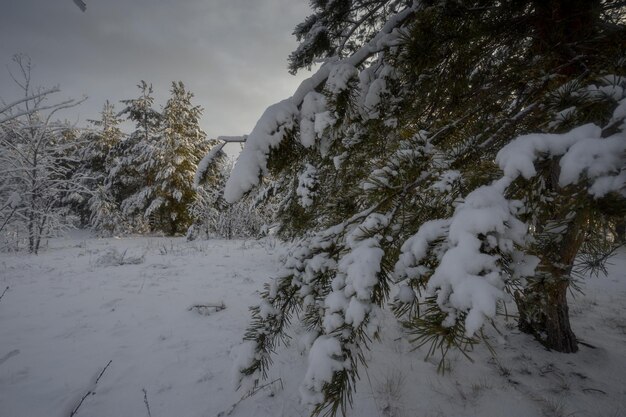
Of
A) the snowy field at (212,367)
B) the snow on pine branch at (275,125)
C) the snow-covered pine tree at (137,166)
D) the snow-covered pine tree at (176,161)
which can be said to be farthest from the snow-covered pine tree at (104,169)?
the snow on pine branch at (275,125)

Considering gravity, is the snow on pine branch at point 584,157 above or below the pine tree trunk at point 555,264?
above

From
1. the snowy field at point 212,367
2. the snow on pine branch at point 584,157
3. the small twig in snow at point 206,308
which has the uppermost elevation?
the snow on pine branch at point 584,157

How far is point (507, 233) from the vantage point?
0.70 m

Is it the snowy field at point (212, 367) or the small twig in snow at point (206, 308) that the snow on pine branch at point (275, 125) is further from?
the small twig in snow at point (206, 308)

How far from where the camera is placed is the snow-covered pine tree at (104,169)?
17.9 metres

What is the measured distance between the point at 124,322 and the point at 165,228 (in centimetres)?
1649

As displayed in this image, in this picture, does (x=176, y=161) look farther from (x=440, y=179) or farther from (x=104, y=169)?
(x=440, y=179)

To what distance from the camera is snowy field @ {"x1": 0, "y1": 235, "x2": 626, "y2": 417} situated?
2385mm

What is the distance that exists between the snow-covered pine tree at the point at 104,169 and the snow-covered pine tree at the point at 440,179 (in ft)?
64.9

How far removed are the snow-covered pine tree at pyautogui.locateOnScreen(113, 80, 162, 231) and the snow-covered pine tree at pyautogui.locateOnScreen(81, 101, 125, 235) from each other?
549 millimetres

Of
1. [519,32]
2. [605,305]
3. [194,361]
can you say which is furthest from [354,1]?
[605,305]

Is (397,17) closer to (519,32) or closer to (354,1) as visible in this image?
(519,32)

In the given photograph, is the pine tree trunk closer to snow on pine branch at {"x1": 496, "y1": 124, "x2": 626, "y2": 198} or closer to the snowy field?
snow on pine branch at {"x1": 496, "y1": 124, "x2": 626, "y2": 198}

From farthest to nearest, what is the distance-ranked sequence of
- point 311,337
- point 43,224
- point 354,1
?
point 43,224 → point 354,1 → point 311,337
